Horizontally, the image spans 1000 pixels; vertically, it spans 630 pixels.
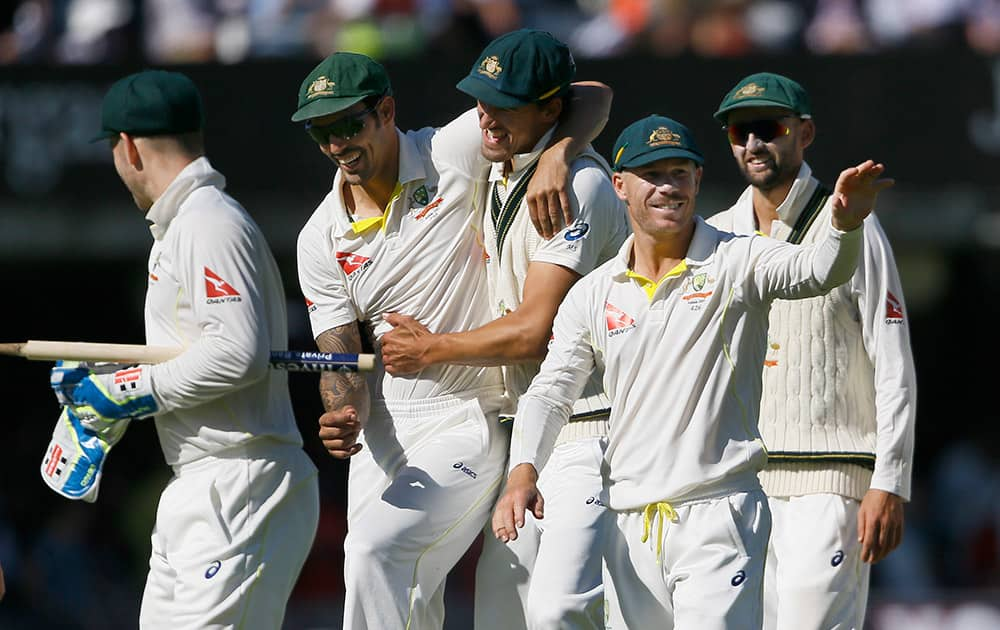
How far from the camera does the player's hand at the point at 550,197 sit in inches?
221

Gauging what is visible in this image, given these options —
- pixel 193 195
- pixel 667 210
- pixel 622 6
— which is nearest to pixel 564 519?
pixel 667 210

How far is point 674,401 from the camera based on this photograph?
16.8ft

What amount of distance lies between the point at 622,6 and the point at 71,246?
14.7 feet

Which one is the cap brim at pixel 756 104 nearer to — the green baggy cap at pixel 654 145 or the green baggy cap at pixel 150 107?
the green baggy cap at pixel 654 145

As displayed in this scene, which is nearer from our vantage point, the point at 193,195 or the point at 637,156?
the point at 637,156

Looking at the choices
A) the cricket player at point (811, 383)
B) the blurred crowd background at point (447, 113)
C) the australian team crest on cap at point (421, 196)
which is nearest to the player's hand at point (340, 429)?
the australian team crest on cap at point (421, 196)

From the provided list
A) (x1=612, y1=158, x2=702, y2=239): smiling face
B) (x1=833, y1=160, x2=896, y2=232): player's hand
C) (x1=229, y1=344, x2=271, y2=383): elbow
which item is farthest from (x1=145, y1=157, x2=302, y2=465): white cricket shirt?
(x1=833, y1=160, x2=896, y2=232): player's hand

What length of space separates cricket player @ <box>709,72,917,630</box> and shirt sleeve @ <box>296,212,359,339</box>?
4.78 feet

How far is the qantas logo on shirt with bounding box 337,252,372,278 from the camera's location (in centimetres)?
593

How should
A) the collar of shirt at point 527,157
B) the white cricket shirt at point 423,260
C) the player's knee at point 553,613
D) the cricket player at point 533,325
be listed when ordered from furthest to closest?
1. the white cricket shirt at point 423,260
2. the collar of shirt at point 527,157
3. the cricket player at point 533,325
4. the player's knee at point 553,613

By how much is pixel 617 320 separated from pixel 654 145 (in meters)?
Result: 0.55

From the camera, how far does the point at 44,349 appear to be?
552 cm

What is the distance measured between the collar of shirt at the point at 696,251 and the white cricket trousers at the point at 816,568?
123 cm

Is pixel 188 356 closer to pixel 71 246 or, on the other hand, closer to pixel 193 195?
pixel 193 195
